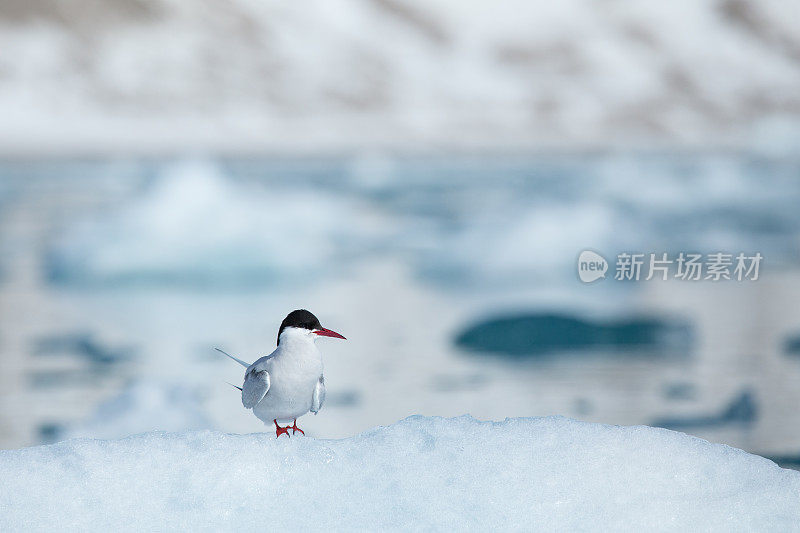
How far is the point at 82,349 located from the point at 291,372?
3747 millimetres

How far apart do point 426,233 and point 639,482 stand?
1080cm

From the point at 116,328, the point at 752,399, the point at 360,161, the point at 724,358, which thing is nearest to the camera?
the point at 752,399

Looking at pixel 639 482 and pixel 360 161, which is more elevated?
pixel 360 161

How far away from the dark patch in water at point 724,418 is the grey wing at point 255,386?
2575mm

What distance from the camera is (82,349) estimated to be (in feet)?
16.6

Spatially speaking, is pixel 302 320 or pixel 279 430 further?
pixel 279 430

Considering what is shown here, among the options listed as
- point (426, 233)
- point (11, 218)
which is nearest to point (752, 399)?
point (426, 233)

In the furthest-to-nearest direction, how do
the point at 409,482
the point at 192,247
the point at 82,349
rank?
the point at 192,247 → the point at 82,349 → the point at 409,482

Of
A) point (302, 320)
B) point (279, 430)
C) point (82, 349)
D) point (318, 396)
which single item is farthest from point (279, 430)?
point (82, 349)

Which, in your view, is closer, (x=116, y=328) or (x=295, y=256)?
(x=116, y=328)

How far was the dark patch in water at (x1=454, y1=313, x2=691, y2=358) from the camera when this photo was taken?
17.1 ft

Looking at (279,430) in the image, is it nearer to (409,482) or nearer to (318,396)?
(318,396)

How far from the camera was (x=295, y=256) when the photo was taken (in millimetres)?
8617

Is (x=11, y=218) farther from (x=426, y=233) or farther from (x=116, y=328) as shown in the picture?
(x=116, y=328)
